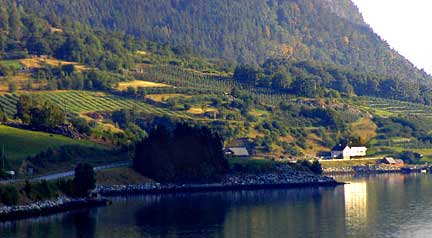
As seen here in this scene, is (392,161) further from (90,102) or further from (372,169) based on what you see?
(90,102)

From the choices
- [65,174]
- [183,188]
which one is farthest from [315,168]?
[65,174]

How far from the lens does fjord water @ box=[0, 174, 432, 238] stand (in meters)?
71.1

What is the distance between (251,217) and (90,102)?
81733 mm

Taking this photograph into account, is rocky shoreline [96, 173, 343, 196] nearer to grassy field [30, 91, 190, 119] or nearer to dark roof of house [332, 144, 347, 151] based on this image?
dark roof of house [332, 144, 347, 151]

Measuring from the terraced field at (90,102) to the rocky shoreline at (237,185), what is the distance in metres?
37.0

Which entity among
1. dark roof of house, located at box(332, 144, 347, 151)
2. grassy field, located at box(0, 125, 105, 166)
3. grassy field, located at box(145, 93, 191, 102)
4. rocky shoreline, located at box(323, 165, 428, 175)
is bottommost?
rocky shoreline, located at box(323, 165, 428, 175)

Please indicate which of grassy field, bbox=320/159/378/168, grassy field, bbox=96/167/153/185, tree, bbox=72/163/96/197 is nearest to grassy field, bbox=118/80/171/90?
grassy field, bbox=320/159/378/168

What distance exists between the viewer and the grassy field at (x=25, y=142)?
103 metres

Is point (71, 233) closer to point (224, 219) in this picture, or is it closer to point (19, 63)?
point (224, 219)

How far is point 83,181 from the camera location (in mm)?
89688

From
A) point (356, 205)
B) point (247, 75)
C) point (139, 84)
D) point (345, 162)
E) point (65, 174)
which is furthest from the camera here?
point (247, 75)

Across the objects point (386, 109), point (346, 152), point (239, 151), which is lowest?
point (346, 152)

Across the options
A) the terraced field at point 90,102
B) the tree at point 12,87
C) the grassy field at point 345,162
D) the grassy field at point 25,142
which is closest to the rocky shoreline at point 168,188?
the grassy field at point 25,142

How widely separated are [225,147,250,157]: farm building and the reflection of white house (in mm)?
19117
